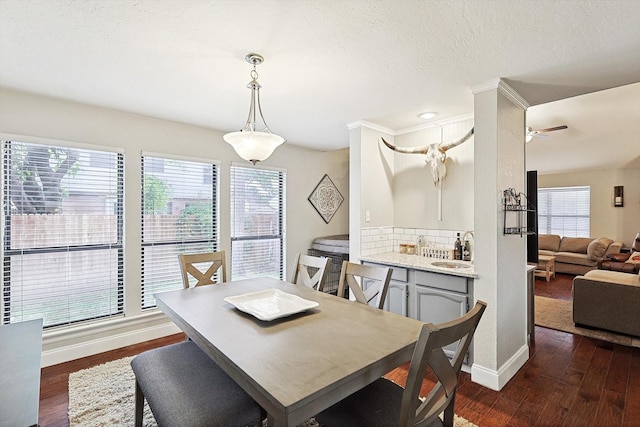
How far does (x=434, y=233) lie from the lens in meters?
3.45

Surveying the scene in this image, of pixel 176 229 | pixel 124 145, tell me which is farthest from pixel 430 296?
pixel 124 145

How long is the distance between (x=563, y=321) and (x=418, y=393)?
3.97m

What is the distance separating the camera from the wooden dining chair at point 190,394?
134 centimetres

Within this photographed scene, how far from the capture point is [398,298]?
3000 mm

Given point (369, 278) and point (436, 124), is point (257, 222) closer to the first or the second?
point (369, 278)

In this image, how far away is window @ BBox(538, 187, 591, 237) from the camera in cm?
741

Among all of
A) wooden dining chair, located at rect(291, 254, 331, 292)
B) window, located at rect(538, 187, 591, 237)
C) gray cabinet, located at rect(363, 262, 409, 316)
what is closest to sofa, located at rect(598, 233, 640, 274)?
window, located at rect(538, 187, 591, 237)

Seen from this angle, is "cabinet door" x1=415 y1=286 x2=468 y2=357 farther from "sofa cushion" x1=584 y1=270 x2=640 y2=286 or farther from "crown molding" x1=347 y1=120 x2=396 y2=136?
"sofa cushion" x1=584 y1=270 x2=640 y2=286

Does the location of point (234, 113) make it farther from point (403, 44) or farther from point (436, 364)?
point (436, 364)

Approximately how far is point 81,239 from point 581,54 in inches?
162

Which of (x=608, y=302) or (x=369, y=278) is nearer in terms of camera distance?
(x=369, y=278)

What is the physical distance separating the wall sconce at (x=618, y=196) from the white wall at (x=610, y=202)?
0.20 feet

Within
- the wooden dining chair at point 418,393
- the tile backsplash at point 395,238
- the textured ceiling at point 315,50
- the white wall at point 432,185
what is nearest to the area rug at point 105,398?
the wooden dining chair at point 418,393

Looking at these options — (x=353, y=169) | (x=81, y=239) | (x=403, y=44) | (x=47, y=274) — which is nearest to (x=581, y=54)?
(x=403, y=44)
